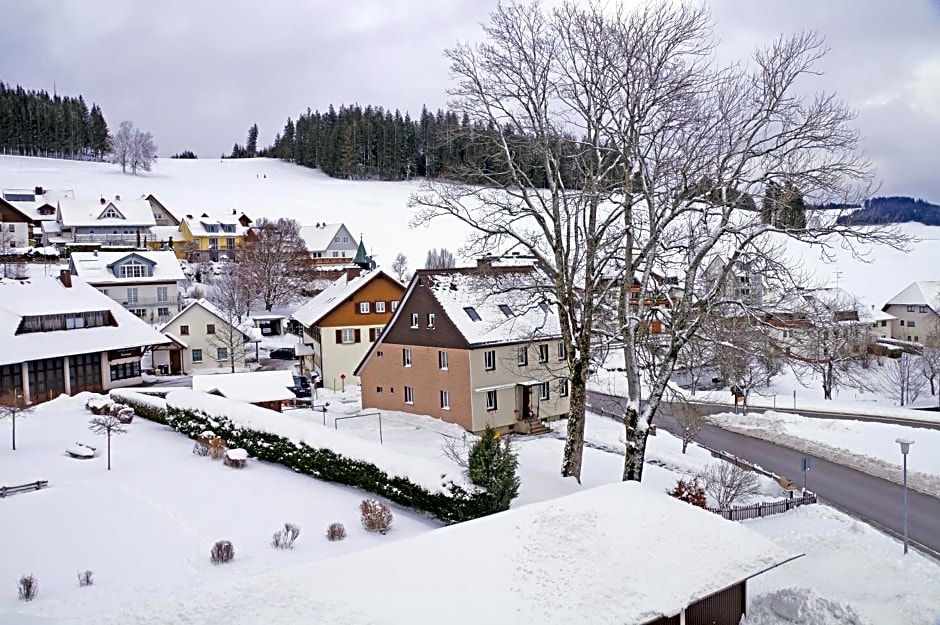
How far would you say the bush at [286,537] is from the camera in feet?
47.0

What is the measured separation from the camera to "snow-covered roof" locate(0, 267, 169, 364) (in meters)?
35.5

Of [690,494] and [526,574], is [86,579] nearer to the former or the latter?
[526,574]

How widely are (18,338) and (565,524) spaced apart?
109 feet

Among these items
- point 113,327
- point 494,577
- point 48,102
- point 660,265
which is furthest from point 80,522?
point 48,102

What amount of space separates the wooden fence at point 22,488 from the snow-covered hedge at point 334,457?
5.52 m

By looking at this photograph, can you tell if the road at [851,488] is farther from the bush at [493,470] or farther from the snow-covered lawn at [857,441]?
the bush at [493,470]

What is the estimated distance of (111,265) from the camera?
2235 inches

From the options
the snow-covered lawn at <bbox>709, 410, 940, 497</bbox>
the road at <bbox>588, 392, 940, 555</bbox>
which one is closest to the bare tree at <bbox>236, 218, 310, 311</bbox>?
the snow-covered lawn at <bbox>709, 410, 940, 497</bbox>

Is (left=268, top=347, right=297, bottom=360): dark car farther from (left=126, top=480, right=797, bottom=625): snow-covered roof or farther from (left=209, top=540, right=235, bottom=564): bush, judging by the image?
(left=126, top=480, right=797, bottom=625): snow-covered roof

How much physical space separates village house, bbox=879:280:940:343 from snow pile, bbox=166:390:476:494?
194ft

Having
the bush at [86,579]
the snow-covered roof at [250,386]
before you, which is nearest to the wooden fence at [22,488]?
the bush at [86,579]

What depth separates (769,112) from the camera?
15.3 meters

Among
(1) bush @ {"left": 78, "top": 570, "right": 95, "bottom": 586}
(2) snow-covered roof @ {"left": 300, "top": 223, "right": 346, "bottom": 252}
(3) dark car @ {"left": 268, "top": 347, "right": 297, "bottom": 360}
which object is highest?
(2) snow-covered roof @ {"left": 300, "top": 223, "right": 346, "bottom": 252}

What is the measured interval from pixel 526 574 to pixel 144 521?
29.9 ft
